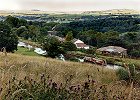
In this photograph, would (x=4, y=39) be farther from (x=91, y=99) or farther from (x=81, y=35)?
(x=81, y=35)

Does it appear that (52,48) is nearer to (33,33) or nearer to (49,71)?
(33,33)

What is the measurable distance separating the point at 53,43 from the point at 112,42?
38979 mm

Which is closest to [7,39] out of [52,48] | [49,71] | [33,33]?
[52,48]

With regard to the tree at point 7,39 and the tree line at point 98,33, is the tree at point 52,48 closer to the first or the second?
the tree at point 7,39

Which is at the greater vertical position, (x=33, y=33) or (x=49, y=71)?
(x=49, y=71)

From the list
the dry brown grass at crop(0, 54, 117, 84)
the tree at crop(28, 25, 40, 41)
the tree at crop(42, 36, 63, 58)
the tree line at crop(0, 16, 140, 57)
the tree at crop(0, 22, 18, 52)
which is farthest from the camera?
the tree at crop(28, 25, 40, 41)

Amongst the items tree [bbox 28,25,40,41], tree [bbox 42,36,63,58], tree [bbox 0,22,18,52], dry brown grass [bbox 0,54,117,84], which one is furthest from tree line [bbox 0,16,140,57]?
dry brown grass [bbox 0,54,117,84]

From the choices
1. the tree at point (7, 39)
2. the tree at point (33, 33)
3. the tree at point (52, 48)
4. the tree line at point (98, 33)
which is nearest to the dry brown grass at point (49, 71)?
the tree at point (7, 39)

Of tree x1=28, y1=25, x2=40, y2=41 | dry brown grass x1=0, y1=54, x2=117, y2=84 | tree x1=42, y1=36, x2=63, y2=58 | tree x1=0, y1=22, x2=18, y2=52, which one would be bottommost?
tree x1=28, y1=25, x2=40, y2=41

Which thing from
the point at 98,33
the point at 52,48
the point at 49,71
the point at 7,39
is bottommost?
the point at 98,33

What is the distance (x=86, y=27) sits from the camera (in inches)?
4564

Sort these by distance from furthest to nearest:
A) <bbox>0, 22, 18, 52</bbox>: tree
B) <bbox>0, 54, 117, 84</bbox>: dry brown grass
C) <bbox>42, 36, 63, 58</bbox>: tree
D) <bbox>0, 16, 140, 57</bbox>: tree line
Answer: <bbox>0, 16, 140, 57</bbox>: tree line
<bbox>42, 36, 63, 58</bbox>: tree
<bbox>0, 22, 18, 52</bbox>: tree
<bbox>0, 54, 117, 84</bbox>: dry brown grass

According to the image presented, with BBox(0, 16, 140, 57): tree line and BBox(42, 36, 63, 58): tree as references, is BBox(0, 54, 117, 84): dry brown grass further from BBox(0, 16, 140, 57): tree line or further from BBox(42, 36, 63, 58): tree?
BBox(0, 16, 140, 57): tree line

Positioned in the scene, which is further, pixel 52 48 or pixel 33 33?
pixel 33 33
